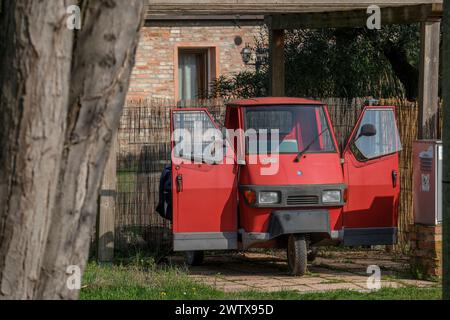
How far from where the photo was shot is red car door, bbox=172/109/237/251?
37.0 feet

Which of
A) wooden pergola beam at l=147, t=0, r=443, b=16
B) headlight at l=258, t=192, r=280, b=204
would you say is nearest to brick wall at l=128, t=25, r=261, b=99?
wooden pergola beam at l=147, t=0, r=443, b=16

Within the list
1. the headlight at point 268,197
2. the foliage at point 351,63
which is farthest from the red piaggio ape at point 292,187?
the foliage at point 351,63

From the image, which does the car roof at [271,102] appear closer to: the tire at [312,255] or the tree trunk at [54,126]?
the tire at [312,255]

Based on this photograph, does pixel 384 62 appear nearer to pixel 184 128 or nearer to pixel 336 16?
pixel 336 16

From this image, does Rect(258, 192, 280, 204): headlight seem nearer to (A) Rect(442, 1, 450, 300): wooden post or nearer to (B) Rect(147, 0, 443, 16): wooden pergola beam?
(B) Rect(147, 0, 443, 16): wooden pergola beam

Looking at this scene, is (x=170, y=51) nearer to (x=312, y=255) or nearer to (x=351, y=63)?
(x=351, y=63)

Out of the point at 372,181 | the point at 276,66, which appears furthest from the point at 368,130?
the point at 276,66

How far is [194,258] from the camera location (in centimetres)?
1235

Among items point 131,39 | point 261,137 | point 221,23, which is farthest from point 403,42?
point 131,39

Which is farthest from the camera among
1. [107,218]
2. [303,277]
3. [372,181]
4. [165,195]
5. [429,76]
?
[429,76]

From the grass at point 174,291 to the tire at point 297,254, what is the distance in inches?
49.0

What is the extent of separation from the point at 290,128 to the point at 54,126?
7.58 metres

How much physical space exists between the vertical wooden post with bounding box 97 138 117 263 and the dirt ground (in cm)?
96
